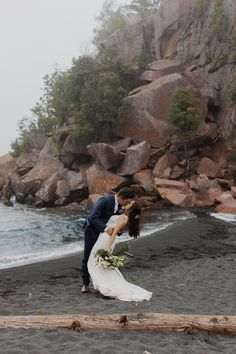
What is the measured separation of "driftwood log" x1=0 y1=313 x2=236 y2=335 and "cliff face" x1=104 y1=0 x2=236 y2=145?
117 feet

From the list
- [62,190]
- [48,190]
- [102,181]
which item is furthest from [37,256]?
[48,190]

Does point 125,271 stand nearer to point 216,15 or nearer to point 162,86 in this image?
point 162,86

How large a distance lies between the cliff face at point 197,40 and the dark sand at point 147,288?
26021 millimetres

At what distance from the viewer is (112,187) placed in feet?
122

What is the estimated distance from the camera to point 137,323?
632cm

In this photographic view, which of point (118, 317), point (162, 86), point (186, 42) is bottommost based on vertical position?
point (118, 317)

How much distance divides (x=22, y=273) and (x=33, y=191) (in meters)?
32.9

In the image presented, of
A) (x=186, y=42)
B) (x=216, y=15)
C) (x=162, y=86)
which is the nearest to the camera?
(x=162, y=86)

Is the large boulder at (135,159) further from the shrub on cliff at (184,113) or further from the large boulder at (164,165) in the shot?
the shrub on cliff at (184,113)

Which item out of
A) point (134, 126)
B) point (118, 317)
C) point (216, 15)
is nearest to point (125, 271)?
point (118, 317)

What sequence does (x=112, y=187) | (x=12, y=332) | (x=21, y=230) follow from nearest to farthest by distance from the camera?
1. (x=12, y=332)
2. (x=21, y=230)
3. (x=112, y=187)

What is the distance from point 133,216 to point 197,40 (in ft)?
153

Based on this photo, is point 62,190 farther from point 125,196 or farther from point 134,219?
point 125,196

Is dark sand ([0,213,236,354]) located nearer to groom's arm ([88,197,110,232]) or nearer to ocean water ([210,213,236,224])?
groom's arm ([88,197,110,232])
